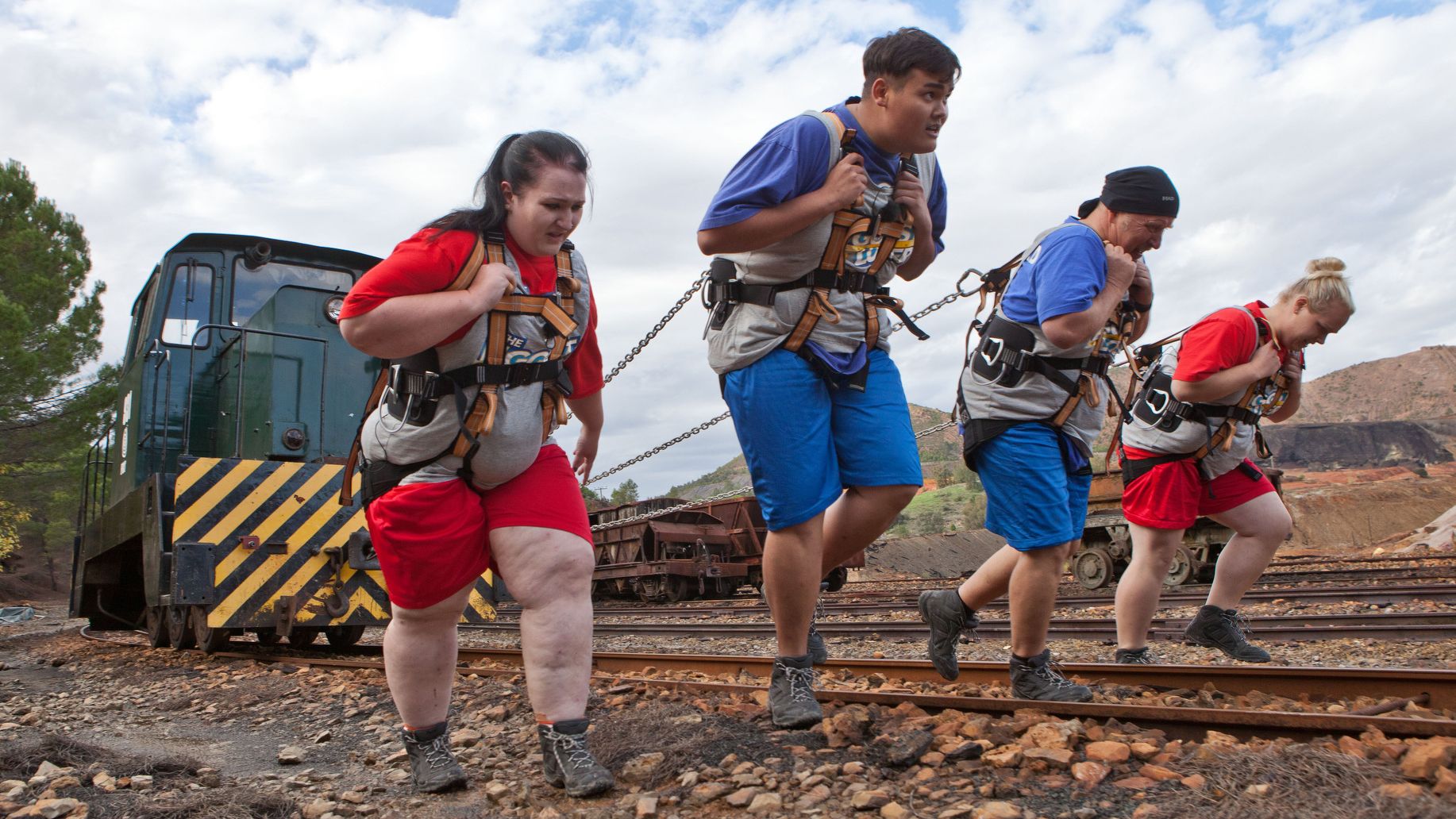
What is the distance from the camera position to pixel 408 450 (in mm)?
2572

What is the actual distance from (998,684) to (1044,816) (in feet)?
5.61


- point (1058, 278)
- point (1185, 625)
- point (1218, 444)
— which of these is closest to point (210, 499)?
point (1058, 278)

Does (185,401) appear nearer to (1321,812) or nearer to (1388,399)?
(1321,812)

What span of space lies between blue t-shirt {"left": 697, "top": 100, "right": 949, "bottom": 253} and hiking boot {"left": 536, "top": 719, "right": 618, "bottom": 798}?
4.68ft

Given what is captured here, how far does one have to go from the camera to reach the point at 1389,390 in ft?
211

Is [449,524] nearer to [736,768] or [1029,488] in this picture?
[736,768]

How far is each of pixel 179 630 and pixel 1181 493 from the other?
694 centimetres

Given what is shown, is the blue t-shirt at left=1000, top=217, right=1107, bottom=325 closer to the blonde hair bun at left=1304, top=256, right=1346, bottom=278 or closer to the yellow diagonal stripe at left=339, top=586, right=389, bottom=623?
the blonde hair bun at left=1304, top=256, right=1346, bottom=278

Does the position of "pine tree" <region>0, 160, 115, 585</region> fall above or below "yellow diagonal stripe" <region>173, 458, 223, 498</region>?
above

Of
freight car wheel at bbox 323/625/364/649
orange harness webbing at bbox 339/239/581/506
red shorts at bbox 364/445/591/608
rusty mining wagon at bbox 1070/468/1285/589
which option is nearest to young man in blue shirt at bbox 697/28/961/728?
orange harness webbing at bbox 339/239/581/506

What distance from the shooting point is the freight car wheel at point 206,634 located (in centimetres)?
694

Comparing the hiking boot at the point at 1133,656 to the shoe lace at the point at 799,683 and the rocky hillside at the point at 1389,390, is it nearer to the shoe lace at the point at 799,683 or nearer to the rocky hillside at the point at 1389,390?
the shoe lace at the point at 799,683

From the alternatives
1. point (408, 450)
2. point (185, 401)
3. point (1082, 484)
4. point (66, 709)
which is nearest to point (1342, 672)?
point (1082, 484)

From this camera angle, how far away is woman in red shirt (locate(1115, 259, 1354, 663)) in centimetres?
409
